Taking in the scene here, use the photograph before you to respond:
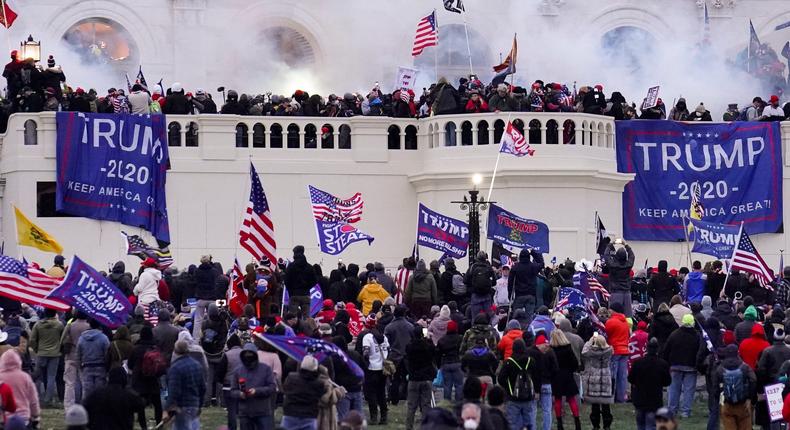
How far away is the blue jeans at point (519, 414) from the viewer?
2820 cm

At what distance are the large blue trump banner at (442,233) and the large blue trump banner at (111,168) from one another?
6.08 metres

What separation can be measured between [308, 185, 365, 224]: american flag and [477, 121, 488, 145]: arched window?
15.1 ft

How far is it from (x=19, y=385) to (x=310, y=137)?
2006 cm

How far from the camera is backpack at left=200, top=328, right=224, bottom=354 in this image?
102 feet

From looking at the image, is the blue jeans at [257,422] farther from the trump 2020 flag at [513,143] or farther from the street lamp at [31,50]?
the street lamp at [31,50]

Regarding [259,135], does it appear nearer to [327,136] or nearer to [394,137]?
[327,136]

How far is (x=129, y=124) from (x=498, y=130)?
22.1 ft

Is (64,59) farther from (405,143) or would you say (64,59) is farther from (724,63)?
(724,63)

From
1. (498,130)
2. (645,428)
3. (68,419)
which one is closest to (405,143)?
(498,130)

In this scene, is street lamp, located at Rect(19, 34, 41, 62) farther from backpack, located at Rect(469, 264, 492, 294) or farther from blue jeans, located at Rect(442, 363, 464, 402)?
blue jeans, located at Rect(442, 363, 464, 402)

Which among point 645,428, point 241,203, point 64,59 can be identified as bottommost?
point 645,428

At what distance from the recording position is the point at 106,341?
→ 30125 mm

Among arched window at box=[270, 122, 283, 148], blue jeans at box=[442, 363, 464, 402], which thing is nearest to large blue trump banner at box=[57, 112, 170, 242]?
arched window at box=[270, 122, 283, 148]

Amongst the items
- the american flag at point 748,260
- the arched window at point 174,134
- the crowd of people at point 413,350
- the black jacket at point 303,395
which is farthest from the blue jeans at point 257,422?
the arched window at point 174,134
